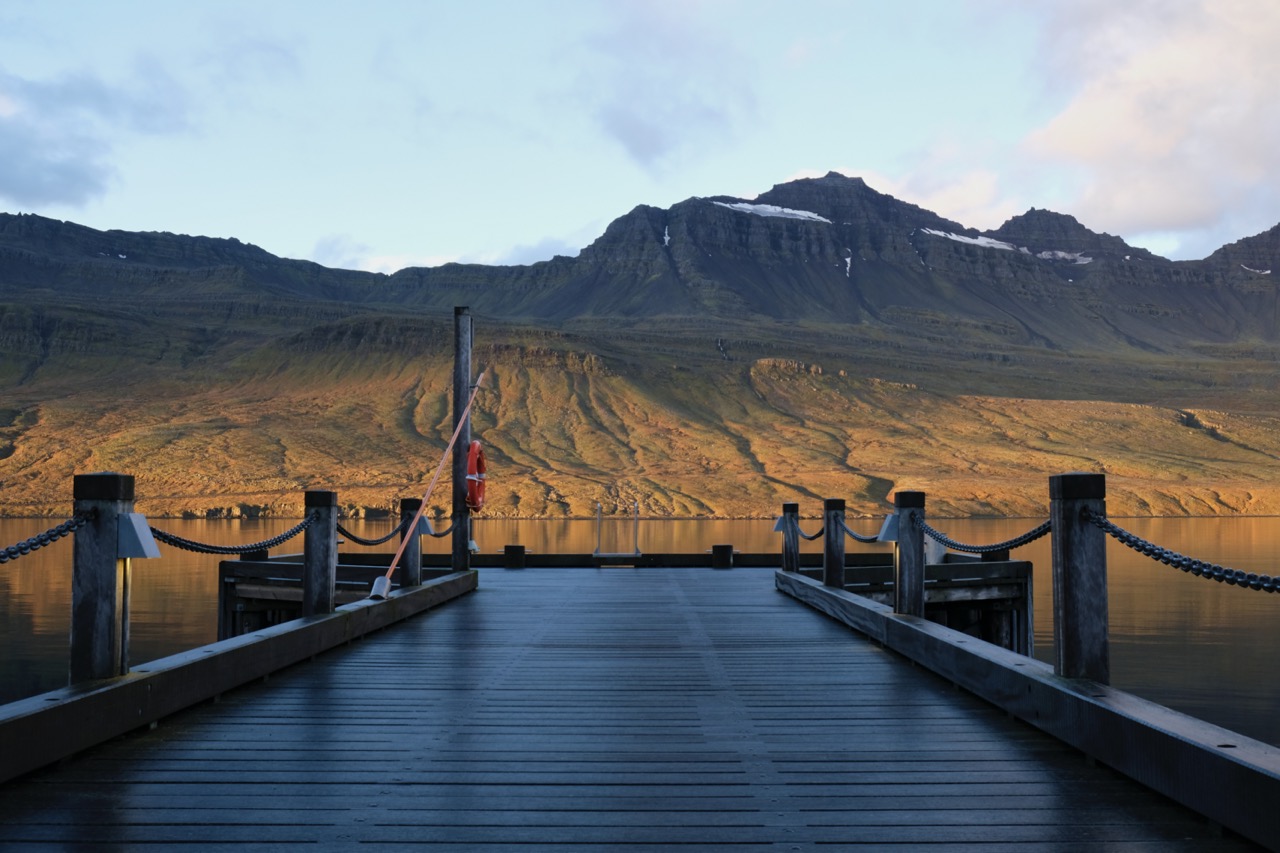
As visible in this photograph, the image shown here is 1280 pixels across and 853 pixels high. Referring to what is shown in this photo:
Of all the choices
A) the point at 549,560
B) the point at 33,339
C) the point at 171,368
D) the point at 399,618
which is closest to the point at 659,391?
the point at 171,368

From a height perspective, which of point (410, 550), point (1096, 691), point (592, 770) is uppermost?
point (410, 550)

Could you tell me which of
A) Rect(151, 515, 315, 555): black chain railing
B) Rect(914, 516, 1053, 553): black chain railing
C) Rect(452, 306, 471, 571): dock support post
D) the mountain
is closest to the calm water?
Rect(452, 306, 471, 571): dock support post

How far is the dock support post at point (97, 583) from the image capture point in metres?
5.07

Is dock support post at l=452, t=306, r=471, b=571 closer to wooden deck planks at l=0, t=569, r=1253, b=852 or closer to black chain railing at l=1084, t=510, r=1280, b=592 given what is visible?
wooden deck planks at l=0, t=569, r=1253, b=852

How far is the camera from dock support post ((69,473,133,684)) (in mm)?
5070

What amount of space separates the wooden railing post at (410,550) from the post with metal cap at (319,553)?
246 cm

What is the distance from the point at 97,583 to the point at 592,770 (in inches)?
89.9

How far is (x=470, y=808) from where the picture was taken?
4074 millimetres

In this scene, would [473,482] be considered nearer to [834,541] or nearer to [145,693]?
[834,541]

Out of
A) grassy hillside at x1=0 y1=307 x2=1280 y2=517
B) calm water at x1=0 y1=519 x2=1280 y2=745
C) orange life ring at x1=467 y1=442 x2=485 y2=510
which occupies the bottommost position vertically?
calm water at x1=0 y1=519 x2=1280 y2=745

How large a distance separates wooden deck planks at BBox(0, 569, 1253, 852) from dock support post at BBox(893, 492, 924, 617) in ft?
1.70

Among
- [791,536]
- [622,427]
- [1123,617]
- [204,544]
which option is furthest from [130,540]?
[622,427]

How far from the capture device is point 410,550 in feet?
37.0

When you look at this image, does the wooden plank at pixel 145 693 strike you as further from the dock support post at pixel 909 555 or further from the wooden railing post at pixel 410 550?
the dock support post at pixel 909 555
